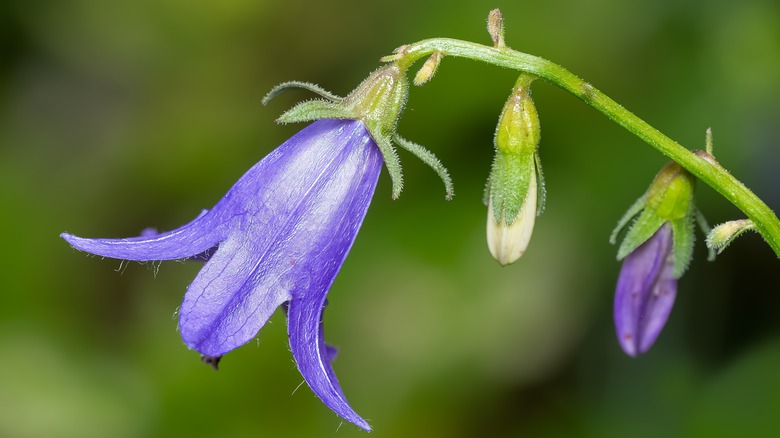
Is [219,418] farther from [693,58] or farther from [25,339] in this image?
[693,58]

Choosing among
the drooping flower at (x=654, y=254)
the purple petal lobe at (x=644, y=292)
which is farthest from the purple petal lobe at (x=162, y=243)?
the purple petal lobe at (x=644, y=292)

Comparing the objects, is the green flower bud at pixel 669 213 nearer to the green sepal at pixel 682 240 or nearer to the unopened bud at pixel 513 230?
the green sepal at pixel 682 240

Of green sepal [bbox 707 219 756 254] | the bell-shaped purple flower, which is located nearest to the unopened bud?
the bell-shaped purple flower

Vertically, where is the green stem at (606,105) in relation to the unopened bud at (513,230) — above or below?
above

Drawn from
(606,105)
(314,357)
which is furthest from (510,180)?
(314,357)

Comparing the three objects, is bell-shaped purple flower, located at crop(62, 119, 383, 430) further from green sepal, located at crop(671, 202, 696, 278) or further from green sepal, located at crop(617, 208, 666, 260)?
green sepal, located at crop(671, 202, 696, 278)

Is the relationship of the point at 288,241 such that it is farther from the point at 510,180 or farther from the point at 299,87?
the point at 510,180
